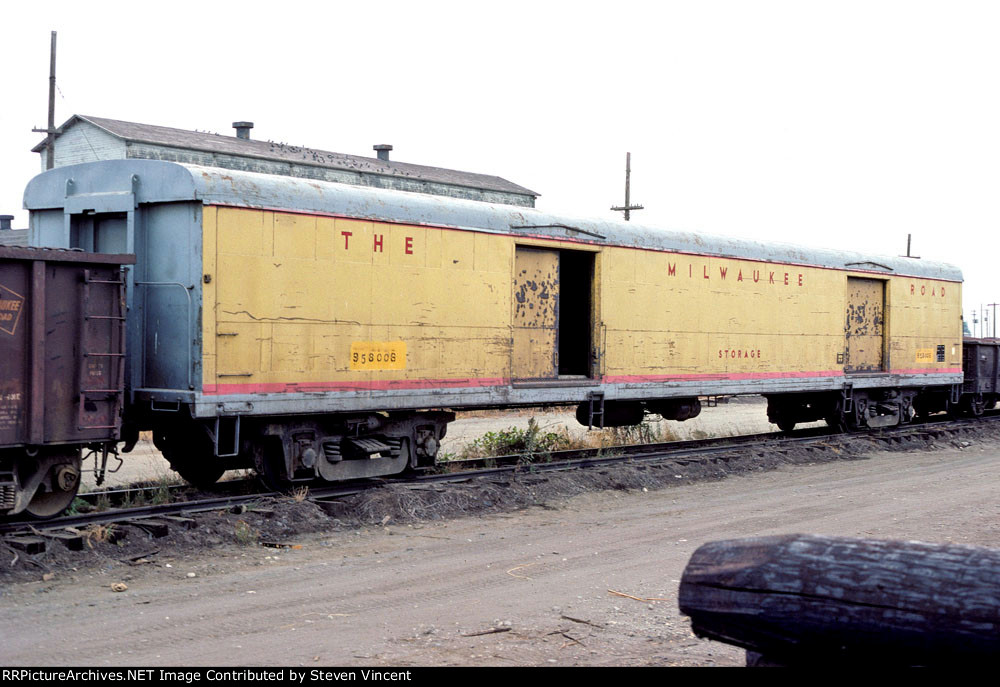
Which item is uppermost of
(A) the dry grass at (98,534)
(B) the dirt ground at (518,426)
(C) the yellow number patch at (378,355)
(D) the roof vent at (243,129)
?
(D) the roof vent at (243,129)

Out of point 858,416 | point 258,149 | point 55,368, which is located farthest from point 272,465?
point 258,149

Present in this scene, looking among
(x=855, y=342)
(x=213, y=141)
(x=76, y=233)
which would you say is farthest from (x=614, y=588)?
(x=213, y=141)

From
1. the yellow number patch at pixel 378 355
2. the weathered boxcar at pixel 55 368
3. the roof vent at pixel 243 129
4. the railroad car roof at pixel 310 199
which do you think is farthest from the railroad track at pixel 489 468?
the roof vent at pixel 243 129

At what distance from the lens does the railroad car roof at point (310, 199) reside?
32.5 feet

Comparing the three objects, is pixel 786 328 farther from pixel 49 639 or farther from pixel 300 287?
pixel 49 639

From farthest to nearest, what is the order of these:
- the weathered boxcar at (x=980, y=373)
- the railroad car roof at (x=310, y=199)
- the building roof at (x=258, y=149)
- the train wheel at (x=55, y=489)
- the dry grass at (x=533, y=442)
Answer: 1. the building roof at (x=258, y=149)
2. the weathered boxcar at (x=980, y=373)
3. the dry grass at (x=533, y=442)
4. the railroad car roof at (x=310, y=199)
5. the train wheel at (x=55, y=489)

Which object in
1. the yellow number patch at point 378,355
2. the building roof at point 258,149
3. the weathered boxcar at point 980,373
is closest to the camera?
the yellow number patch at point 378,355

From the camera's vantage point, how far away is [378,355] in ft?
36.6

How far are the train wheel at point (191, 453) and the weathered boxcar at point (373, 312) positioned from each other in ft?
0.08

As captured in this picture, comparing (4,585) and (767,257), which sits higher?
(767,257)

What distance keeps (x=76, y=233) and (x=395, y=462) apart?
14.2 feet

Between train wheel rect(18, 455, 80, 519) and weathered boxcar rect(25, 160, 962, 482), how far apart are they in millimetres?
1084

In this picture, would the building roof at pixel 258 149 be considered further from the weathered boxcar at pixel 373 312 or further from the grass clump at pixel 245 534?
the grass clump at pixel 245 534

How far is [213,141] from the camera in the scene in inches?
1412
